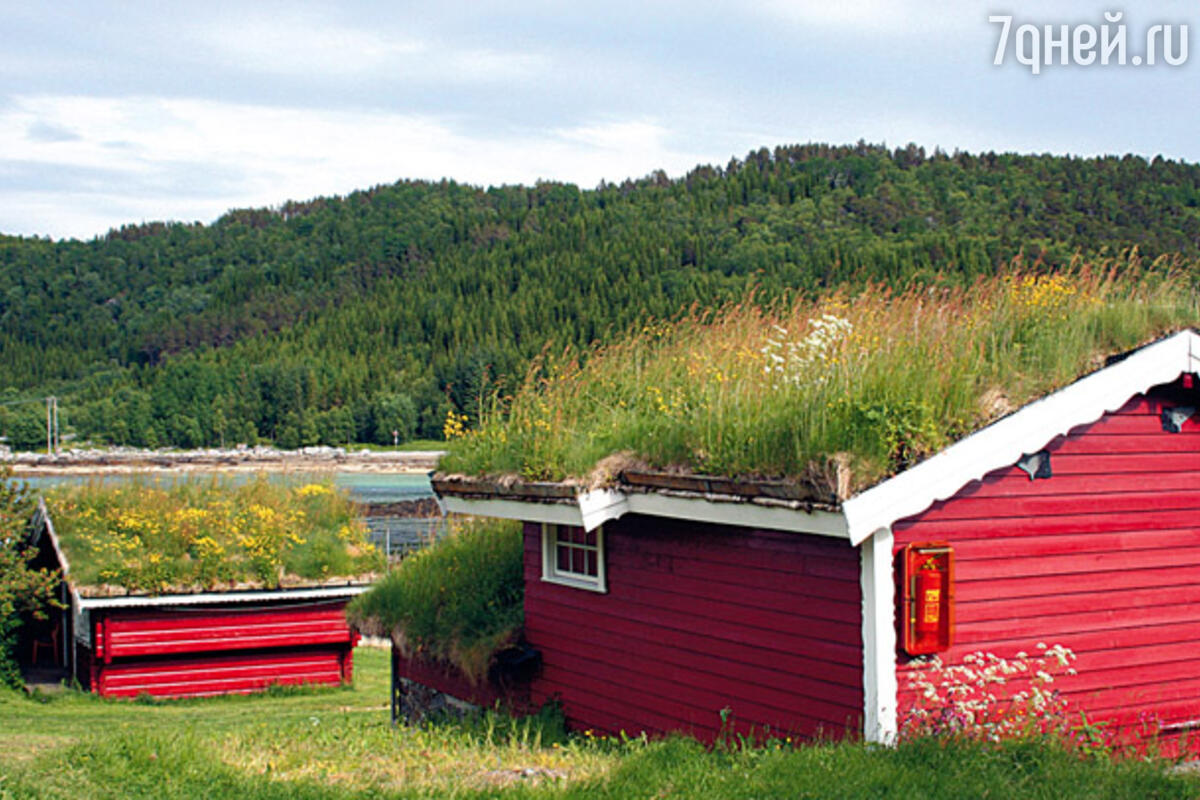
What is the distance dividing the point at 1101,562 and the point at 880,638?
2.24m

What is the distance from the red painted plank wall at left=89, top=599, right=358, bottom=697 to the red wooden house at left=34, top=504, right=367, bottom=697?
0.06 ft

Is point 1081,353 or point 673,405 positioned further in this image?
point 673,405

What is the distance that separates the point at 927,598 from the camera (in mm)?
7828

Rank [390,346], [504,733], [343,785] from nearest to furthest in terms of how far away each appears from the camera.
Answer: [343,785] → [504,733] → [390,346]

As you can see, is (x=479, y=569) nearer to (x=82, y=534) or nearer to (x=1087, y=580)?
(x=1087, y=580)

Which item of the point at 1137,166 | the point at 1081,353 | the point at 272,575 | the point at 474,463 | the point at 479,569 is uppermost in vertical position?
the point at 1137,166

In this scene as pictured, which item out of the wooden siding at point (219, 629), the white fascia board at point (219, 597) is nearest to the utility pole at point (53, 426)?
the wooden siding at point (219, 629)

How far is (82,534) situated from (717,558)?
55.7ft

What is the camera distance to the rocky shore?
105125 millimetres

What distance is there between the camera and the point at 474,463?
11.9 metres

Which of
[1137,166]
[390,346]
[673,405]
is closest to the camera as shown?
[673,405]

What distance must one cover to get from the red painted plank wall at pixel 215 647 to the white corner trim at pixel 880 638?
14.5 metres

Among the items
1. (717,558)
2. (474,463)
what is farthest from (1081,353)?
(474,463)

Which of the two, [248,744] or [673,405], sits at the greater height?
[673,405]
